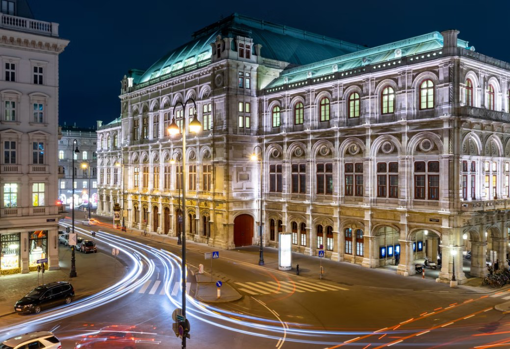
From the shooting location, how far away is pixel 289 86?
5003 cm

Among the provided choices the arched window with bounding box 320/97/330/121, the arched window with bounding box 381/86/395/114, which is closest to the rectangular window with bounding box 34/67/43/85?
the arched window with bounding box 320/97/330/121

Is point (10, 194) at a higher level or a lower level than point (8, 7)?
lower

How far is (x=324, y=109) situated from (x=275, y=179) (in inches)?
413

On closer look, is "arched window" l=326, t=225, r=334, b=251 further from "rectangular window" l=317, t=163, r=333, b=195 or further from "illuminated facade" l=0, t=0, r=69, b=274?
"illuminated facade" l=0, t=0, r=69, b=274

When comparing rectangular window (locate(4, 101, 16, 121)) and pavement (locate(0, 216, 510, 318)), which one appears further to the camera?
rectangular window (locate(4, 101, 16, 121))

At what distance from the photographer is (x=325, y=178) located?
4681 cm

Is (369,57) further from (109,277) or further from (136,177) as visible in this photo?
(136,177)

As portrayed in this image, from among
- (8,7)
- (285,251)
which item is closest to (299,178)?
(285,251)

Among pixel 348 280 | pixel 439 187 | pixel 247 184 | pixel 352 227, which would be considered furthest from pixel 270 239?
pixel 439 187

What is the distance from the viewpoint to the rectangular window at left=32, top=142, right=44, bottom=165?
3959 centimetres

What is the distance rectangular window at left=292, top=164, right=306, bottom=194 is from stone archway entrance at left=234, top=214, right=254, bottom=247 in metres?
7.66

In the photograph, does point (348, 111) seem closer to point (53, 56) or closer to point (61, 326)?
point (53, 56)

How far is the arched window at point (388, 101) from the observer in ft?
135

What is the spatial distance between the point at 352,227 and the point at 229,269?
1256 centimetres
